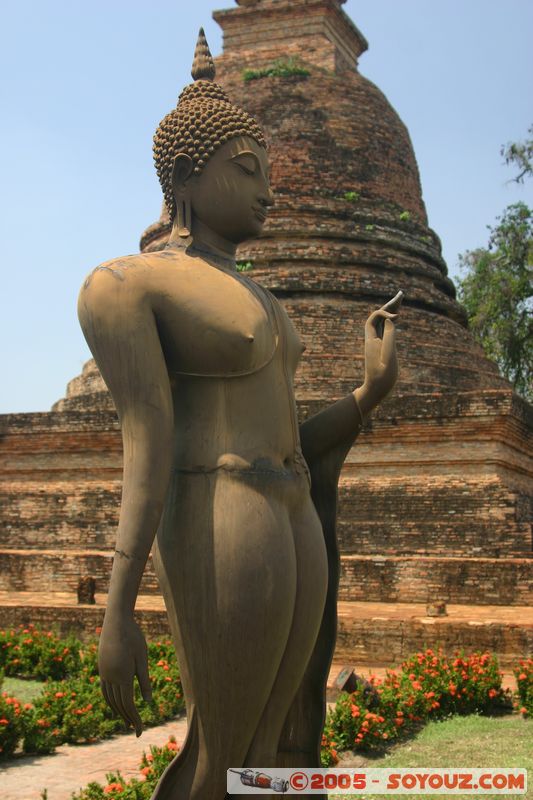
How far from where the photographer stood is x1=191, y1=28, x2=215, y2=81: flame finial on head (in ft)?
12.1

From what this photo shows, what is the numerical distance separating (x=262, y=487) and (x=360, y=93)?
17183 millimetres

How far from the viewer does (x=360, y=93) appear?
62.5 feet

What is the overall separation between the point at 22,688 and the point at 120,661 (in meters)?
6.00

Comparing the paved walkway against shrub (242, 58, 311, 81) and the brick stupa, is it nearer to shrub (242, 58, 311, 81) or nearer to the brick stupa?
the brick stupa

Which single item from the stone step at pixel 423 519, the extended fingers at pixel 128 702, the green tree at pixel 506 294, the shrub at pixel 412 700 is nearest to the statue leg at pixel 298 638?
the extended fingers at pixel 128 702

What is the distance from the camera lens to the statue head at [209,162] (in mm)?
Result: 3461

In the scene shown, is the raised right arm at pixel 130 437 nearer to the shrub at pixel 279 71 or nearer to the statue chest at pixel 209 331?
the statue chest at pixel 209 331

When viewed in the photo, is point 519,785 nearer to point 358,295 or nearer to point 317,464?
point 317,464

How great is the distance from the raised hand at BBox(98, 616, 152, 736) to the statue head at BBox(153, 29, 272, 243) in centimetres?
139

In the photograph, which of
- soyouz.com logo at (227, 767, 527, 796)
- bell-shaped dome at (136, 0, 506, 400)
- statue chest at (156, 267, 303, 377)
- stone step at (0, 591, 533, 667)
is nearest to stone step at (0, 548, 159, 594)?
stone step at (0, 591, 533, 667)

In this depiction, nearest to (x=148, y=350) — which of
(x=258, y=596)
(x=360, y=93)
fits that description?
(x=258, y=596)

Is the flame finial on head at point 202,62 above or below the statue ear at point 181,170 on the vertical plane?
above

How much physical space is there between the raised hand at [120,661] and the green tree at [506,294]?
24.7 metres

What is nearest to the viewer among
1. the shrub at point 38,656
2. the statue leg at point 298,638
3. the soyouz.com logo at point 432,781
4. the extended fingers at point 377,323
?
the statue leg at point 298,638
